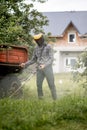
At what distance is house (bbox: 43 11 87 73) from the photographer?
42469 mm

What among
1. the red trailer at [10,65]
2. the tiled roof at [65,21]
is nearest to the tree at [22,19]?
the red trailer at [10,65]

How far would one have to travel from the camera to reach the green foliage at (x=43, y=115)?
5.41 meters

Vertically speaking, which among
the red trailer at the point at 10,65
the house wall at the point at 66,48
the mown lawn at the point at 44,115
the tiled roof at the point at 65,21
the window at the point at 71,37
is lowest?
the mown lawn at the point at 44,115

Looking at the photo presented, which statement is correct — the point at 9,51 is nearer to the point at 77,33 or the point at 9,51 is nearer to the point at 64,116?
the point at 64,116

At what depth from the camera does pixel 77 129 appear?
208 inches

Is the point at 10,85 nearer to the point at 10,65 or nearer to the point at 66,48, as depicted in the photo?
the point at 10,65

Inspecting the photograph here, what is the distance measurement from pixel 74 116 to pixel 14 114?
3.13 feet

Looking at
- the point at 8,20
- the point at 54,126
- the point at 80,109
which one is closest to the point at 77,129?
the point at 54,126

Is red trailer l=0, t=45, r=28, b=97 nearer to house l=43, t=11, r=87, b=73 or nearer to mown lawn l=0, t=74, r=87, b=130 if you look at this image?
mown lawn l=0, t=74, r=87, b=130

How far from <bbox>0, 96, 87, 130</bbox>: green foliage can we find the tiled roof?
115ft

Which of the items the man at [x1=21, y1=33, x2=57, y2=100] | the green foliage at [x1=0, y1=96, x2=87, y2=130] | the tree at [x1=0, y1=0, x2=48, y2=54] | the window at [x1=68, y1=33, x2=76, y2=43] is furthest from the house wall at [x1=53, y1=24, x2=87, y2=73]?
the green foliage at [x1=0, y1=96, x2=87, y2=130]

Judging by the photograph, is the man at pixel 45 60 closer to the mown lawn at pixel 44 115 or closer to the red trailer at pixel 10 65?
the red trailer at pixel 10 65

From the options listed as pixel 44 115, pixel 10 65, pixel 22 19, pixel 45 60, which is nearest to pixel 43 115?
pixel 44 115

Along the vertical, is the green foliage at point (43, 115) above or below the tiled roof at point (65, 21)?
below
